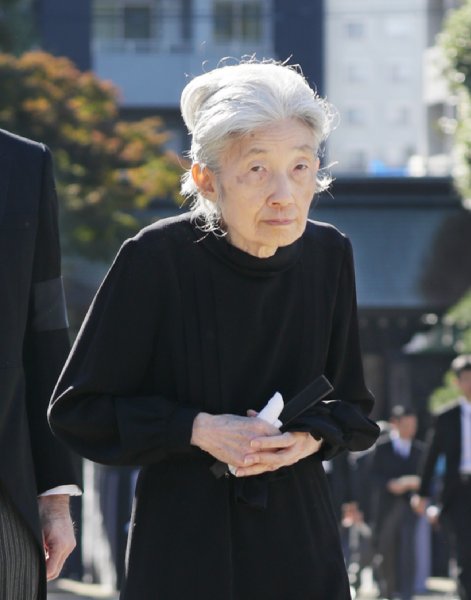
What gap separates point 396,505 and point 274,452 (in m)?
11.7

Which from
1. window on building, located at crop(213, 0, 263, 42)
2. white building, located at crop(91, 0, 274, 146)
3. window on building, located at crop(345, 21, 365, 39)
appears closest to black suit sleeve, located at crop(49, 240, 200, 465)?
white building, located at crop(91, 0, 274, 146)

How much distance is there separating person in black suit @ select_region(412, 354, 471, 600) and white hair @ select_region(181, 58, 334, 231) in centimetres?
758

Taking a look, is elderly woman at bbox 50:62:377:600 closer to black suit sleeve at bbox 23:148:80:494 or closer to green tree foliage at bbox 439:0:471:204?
black suit sleeve at bbox 23:148:80:494

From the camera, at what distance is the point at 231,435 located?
368 cm

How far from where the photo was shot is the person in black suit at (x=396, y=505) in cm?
1506

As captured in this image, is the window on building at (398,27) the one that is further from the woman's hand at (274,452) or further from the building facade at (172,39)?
the woman's hand at (274,452)

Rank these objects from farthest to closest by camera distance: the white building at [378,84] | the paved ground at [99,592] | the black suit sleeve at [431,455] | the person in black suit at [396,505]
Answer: the white building at [378,84] → the person in black suit at [396,505] → the paved ground at [99,592] → the black suit sleeve at [431,455]

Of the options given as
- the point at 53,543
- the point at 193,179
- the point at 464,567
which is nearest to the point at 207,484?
the point at 53,543

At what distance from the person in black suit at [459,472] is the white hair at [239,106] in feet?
24.9

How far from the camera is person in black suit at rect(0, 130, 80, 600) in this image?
3.77m

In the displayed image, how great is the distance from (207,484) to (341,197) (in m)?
24.4

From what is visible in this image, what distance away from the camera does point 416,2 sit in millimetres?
59906

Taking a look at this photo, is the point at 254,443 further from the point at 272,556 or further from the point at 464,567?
the point at 464,567

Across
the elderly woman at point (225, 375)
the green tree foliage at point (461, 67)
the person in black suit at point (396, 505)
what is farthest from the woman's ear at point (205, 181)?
the person in black suit at point (396, 505)
